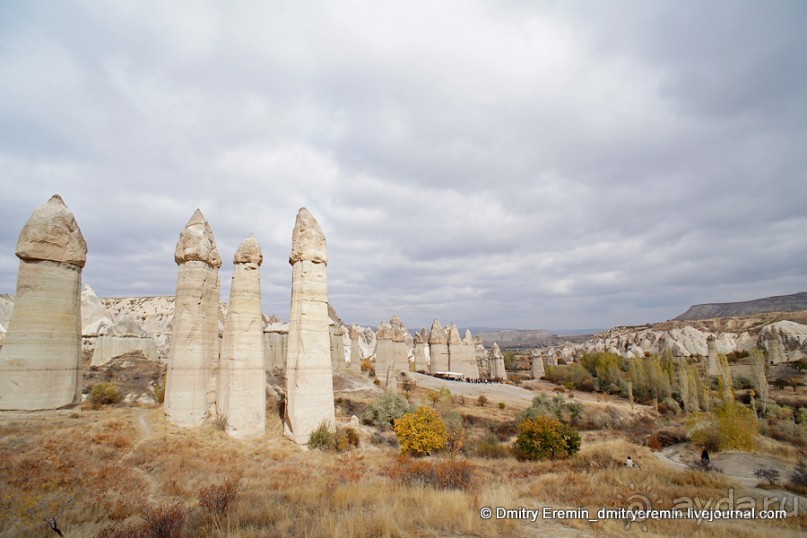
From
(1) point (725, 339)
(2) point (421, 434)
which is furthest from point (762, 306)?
(2) point (421, 434)

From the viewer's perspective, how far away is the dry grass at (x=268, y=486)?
6.62m

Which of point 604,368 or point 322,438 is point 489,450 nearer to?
point 322,438

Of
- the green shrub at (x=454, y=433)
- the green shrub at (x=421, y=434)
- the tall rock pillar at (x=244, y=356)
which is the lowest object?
the green shrub at (x=454, y=433)

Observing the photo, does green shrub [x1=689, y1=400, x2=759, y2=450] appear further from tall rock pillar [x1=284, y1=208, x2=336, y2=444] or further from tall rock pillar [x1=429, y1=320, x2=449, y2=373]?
tall rock pillar [x1=429, y1=320, x2=449, y2=373]

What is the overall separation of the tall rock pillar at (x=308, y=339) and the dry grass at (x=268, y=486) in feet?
4.42

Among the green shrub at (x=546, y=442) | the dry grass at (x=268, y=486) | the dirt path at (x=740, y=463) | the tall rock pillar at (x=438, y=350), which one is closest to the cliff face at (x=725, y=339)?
the tall rock pillar at (x=438, y=350)

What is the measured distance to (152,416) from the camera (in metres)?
16.3

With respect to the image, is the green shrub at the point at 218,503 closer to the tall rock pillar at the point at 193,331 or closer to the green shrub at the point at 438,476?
the green shrub at the point at 438,476

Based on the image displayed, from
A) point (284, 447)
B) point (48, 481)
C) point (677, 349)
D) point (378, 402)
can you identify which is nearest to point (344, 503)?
point (48, 481)

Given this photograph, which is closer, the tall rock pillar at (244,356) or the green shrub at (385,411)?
the tall rock pillar at (244,356)

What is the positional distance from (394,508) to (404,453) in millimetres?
10554

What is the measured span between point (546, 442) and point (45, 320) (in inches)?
785

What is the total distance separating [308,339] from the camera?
16.5 meters

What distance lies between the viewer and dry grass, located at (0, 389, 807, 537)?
6.62 meters
